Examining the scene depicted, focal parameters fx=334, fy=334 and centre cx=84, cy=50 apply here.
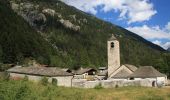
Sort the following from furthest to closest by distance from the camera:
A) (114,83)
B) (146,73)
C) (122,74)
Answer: (122,74), (146,73), (114,83)

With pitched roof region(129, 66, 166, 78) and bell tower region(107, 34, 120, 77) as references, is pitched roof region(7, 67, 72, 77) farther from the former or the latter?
bell tower region(107, 34, 120, 77)

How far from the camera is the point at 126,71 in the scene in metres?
68.9

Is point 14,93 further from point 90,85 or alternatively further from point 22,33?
point 22,33

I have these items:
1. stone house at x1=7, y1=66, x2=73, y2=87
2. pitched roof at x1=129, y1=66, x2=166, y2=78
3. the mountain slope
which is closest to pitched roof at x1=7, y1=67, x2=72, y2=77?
stone house at x1=7, y1=66, x2=73, y2=87

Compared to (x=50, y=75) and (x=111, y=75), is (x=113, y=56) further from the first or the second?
(x=50, y=75)

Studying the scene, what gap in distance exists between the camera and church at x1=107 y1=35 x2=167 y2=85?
61.2 meters

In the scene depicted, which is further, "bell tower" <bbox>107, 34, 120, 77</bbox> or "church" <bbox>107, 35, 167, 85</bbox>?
"bell tower" <bbox>107, 34, 120, 77</bbox>

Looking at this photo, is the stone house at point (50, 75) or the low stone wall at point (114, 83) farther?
the stone house at point (50, 75)

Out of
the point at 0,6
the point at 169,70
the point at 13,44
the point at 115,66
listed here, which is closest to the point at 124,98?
the point at 115,66

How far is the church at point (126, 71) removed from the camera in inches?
2409

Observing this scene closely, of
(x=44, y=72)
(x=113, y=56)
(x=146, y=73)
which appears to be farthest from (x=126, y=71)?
(x=44, y=72)

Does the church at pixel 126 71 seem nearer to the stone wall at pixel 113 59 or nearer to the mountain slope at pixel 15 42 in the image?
the stone wall at pixel 113 59

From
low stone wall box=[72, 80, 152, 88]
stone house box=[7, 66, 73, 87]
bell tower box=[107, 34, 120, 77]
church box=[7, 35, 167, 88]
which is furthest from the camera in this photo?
bell tower box=[107, 34, 120, 77]

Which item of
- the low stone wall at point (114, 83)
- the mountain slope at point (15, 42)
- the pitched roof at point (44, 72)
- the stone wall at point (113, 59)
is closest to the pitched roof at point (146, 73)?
the low stone wall at point (114, 83)
